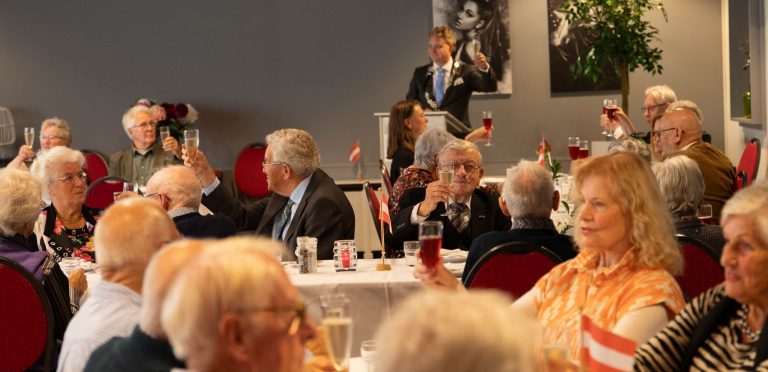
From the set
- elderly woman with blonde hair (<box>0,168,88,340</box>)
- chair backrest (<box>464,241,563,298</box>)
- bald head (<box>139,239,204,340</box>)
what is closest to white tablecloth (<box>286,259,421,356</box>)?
chair backrest (<box>464,241,563,298</box>)

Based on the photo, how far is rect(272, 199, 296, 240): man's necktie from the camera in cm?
582

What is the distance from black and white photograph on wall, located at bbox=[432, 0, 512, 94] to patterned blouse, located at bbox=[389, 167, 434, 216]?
4.46 metres

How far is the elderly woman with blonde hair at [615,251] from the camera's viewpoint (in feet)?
9.77

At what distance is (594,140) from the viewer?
1065cm

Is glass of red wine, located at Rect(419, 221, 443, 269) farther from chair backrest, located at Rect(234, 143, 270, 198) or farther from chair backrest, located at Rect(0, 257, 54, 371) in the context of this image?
chair backrest, located at Rect(234, 143, 270, 198)

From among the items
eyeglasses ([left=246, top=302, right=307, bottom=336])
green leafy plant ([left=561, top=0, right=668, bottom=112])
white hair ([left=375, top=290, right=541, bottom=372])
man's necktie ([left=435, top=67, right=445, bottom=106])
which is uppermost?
green leafy plant ([left=561, top=0, right=668, bottom=112])

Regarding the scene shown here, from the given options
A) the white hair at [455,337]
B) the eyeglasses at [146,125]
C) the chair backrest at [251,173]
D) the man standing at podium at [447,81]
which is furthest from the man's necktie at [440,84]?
the white hair at [455,337]

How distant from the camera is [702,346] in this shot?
2602 mm

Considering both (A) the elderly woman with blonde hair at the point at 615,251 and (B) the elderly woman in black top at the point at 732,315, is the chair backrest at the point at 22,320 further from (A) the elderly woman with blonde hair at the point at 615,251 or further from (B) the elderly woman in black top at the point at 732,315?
(B) the elderly woman in black top at the point at 732,315

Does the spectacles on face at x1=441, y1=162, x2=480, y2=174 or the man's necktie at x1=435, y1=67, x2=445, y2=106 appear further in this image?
the man's necktie at x1=435, y1=67, x2=445, y2=106

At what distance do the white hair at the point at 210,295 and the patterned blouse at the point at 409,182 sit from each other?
14.0ft

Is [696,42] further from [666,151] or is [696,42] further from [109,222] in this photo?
[109,222]

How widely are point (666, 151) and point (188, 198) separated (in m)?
3.15

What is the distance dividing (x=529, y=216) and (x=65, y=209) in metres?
2.74
